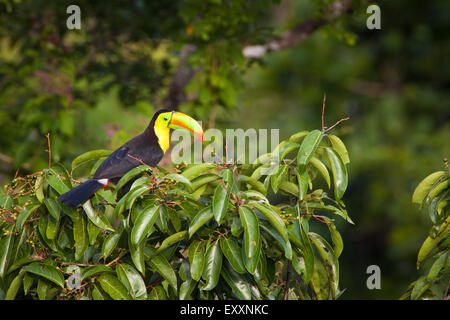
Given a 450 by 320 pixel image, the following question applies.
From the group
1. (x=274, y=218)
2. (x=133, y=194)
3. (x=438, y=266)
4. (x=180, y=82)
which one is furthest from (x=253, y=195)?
(x=180, y=82)

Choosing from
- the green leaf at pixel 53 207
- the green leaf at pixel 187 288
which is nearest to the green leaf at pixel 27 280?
the green leaf at pixel 53 207

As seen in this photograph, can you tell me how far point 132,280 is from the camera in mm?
2074

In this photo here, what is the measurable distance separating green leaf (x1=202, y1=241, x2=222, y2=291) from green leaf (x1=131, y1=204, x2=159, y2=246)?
0.83ft

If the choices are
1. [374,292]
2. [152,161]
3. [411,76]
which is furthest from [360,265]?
[152,161]

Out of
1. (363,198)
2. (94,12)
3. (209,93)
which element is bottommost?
(363,198)

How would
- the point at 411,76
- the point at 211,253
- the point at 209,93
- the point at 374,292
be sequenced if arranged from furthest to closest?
the point at 411,76 < the point at 374,292 < the point at 209,93 < the point at 211,253

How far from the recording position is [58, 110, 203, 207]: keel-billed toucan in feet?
8.31

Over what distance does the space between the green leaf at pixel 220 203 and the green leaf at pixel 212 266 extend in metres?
0.18

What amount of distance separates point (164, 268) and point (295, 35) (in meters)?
3.45

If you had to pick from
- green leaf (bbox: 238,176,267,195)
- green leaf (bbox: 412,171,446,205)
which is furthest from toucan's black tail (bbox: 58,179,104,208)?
green leaf (bbox: 412,171,446,205)

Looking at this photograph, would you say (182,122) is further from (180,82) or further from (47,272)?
(180,82)

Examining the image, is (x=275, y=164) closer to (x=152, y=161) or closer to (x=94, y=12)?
(x=152, y=161)

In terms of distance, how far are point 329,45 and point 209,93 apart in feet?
18.8

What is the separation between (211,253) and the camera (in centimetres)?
209
